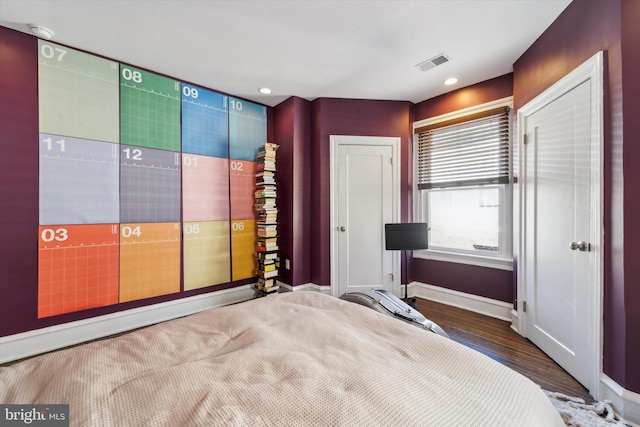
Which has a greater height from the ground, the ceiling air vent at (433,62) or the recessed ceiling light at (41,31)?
the ceiling air vent at (433,62)

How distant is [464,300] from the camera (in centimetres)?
314

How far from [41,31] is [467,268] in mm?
4534

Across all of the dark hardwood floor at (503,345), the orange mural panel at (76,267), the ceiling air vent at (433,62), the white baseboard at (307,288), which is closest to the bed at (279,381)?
the dark hardwood floor at (503,345)

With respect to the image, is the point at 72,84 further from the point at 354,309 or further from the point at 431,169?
the point at 431,169

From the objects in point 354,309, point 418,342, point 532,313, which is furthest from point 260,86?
point 532,313

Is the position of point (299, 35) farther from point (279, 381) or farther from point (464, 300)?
point (464, 300)

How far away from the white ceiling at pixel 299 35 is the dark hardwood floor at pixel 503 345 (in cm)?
260

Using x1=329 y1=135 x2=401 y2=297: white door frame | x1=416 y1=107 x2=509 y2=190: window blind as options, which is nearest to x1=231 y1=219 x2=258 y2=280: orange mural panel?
x1=329 y1=135 x2=401 y2=297: white door frame

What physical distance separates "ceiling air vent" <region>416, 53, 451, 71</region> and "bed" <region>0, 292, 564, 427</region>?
2.45m

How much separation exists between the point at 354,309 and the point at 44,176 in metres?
2.70

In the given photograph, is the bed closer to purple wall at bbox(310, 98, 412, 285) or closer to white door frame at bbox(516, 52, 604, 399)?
white door frame at bbox(516, 52, 604, 399)

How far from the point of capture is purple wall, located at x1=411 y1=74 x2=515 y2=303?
2.84 m

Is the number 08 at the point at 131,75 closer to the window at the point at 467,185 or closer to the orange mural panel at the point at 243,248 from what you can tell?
the orange mural panel at the point at 243,248

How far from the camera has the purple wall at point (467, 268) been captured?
2842 mm
